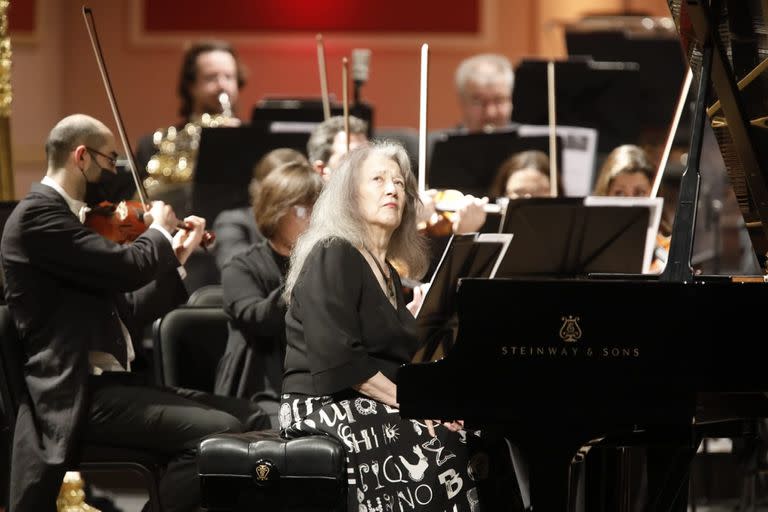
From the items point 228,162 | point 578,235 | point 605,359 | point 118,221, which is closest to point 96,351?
point 118,221

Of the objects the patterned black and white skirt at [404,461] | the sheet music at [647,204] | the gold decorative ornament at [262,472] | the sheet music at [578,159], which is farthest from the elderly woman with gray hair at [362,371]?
the sheet music at [578,159]

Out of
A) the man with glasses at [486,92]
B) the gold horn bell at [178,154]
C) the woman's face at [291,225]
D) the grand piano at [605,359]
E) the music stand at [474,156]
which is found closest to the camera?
the grand piano at [605,359]

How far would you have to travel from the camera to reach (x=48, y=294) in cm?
319

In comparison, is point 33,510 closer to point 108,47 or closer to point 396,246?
point 396,246

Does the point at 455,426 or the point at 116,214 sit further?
the point at 116,214

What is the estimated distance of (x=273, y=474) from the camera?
290 cm

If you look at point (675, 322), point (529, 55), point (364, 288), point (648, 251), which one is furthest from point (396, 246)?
point (529, 55)

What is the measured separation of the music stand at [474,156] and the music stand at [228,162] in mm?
506

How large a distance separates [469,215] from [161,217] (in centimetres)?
90

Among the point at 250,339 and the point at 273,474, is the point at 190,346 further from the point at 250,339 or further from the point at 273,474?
the point at 273,474

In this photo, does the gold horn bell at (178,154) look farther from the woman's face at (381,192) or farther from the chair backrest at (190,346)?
the woman's face at (381,192)

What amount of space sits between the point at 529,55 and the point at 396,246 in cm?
490

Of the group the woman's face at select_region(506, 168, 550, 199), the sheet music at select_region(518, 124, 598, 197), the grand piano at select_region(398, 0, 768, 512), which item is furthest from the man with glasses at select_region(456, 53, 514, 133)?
the grand piano at select_region(398, 0, 768, 512)

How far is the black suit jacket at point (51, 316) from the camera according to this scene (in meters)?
3.12
